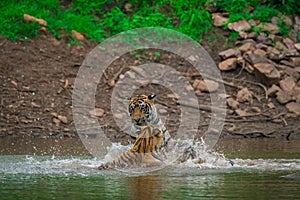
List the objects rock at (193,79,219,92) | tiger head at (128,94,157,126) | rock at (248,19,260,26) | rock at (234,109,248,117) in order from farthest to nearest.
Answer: rock at (248,19,260,26) → rock at (193,79,219,92) → rock at (234,109,248,117) → tiger head at (128,94,157,126)

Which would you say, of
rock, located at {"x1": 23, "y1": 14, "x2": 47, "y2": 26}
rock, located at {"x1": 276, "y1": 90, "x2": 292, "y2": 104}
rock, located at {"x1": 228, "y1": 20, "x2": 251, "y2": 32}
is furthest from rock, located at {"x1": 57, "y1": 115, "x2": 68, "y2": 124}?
rock, located at {"x1": 228, "y1": 20, "x2": 251, "y2": 32}

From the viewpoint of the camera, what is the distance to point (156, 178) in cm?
931

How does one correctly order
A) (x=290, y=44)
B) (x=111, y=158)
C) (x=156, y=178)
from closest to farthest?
(x=156, y=178) < (x=111, y=158) < (x=290, y=44)

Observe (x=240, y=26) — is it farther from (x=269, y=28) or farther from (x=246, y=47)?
(x=246, y=47)

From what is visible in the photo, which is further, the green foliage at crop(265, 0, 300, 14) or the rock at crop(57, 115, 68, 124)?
the green foliage at crop(265, 0, 300, 14)

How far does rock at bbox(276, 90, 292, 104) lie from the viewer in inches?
640

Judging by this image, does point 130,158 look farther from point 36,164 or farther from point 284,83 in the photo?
point 284,83

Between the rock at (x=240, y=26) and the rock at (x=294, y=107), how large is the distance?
8.38 ft

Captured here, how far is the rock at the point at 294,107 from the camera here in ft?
52.5

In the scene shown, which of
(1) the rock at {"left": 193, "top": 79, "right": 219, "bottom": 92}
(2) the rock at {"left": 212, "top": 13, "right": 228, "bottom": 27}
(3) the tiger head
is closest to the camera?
(3) the tiger head

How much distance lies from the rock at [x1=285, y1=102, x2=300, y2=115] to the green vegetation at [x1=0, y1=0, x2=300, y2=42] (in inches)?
102

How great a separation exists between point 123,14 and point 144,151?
8.87 meters

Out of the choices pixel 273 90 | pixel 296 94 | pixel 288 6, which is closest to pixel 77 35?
pixel 273 90

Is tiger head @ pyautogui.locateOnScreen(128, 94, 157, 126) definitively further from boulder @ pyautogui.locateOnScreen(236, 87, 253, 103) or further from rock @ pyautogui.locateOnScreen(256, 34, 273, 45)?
rock @ pyautogui.locateOnScreen(256, 34, 273, 45)
